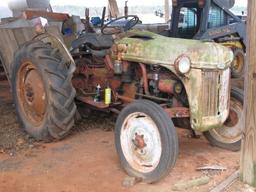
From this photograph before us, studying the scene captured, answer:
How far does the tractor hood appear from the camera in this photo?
3.71 meters

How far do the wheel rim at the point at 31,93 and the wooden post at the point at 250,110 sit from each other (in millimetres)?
2235

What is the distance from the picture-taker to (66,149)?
4645mm

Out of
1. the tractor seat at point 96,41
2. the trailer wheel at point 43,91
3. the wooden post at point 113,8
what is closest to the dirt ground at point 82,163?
the trailer wheel at point 43,91

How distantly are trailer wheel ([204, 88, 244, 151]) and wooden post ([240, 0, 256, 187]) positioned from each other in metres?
0.73

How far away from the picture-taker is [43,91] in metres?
4.72

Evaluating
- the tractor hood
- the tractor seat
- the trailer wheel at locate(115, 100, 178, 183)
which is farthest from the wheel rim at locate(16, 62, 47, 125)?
the trailer wheel at locate(115, 100, 178, 183)

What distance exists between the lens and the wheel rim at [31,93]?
4793 millimetres

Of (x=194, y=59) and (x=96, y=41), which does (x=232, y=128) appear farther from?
(x=96, y=41)

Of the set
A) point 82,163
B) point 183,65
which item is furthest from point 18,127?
point 183,65

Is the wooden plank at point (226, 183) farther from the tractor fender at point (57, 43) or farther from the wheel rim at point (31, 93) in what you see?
the wheel rim at point (31, 93)

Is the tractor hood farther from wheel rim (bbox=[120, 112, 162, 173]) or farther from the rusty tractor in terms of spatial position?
wheel rim (bbox=[120, 112, 162, 173])

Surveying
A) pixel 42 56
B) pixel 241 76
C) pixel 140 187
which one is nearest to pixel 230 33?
pixel 241 76

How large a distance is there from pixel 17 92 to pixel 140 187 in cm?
226

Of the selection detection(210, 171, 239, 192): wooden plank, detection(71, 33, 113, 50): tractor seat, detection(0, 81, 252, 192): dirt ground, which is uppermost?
detection(71, 33, 113, 50): tractor seat
